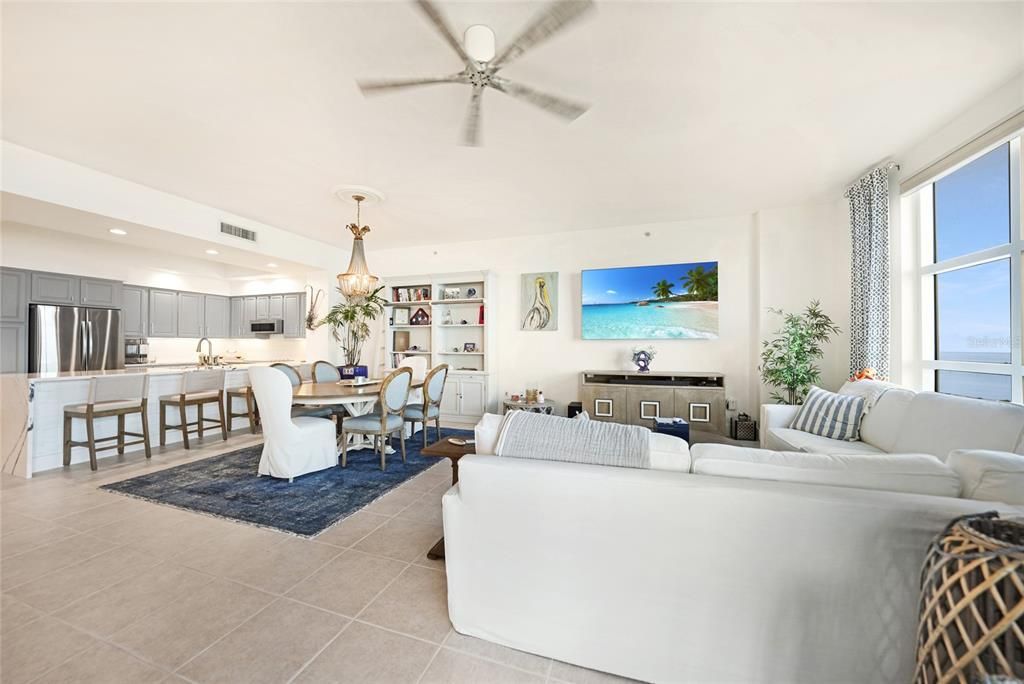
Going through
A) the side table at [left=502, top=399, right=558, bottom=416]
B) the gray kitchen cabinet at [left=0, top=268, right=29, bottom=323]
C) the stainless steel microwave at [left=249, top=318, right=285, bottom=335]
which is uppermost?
the gray kitchen cabinet at [left=0, top=268, right=29, bottom=323]

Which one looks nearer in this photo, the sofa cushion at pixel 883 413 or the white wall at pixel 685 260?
the sofa cushion at pixel 883 413

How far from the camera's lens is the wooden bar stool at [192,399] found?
3.92 metres

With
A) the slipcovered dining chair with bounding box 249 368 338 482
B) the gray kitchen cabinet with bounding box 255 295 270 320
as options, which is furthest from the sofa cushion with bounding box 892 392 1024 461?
the gray kitchen cabinet with bounding box 255 295 270 320

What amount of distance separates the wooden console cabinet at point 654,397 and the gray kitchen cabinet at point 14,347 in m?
6.91

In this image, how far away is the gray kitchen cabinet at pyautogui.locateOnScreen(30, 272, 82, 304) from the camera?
15.0 ft

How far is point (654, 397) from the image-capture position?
4.30m

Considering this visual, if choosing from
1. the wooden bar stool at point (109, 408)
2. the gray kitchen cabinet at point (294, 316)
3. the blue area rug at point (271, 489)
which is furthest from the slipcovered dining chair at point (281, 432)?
the gray kitchen cabinet at point (294, 316)

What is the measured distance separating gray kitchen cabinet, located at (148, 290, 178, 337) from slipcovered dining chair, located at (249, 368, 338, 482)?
4596 millimetres

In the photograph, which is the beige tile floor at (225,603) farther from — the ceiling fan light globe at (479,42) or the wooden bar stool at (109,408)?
the ceiling fan light globe at (479,42)

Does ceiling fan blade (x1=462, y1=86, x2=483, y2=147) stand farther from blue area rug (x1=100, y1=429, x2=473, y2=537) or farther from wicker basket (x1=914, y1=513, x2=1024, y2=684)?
blue area rug (x1=100, y1=429, x2=473, y2=537)

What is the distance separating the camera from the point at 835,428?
2725 millimetres

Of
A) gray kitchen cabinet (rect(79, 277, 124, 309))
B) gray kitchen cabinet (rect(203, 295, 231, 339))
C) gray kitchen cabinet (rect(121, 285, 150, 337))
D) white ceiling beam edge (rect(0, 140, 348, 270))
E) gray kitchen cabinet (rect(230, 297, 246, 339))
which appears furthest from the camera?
gray kitchen cabinet (rect(230, 297, 246, 339))

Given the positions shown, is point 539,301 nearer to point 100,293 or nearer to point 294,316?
point 294,316

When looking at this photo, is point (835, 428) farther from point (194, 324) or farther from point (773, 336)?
point (194, 324)
